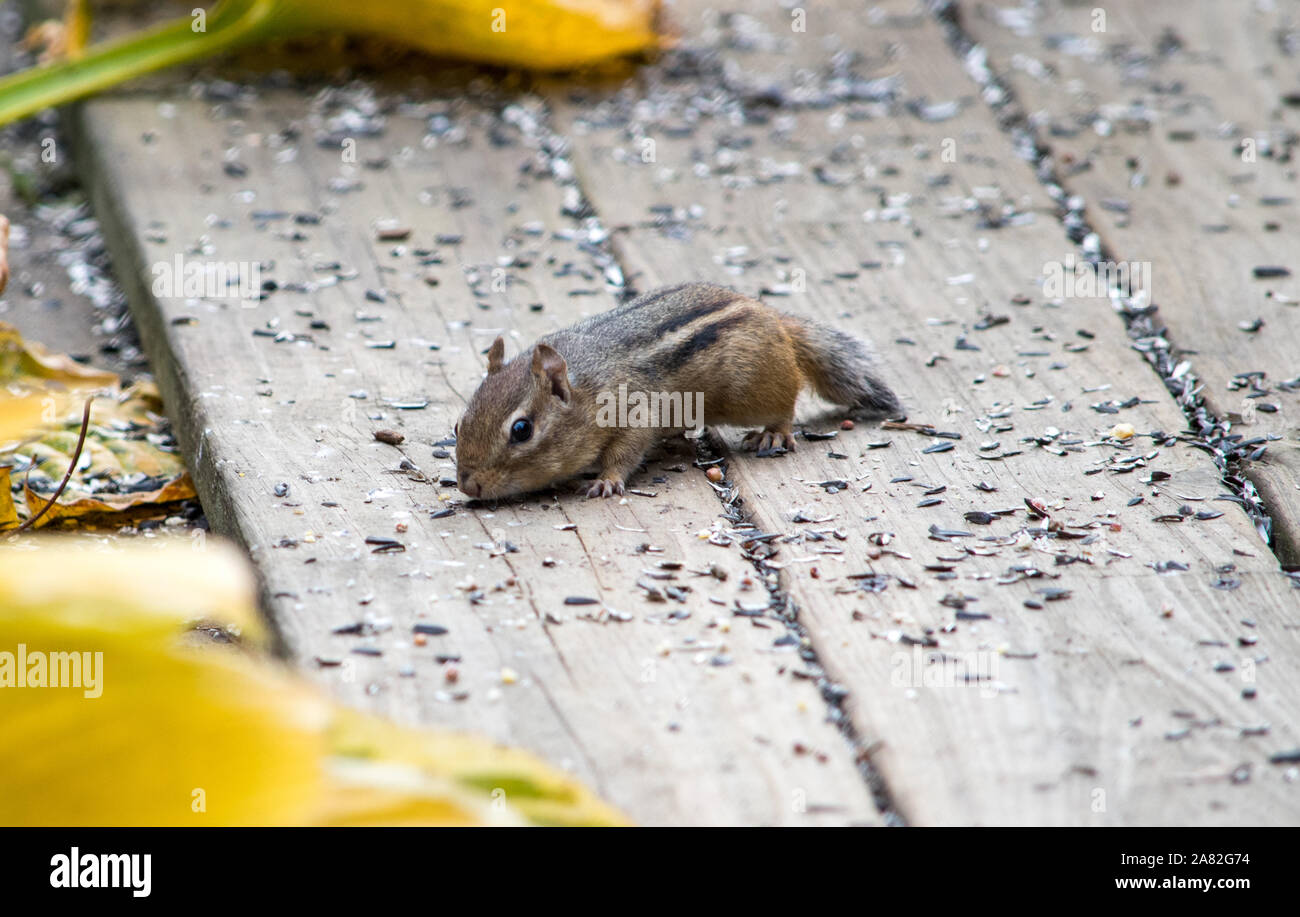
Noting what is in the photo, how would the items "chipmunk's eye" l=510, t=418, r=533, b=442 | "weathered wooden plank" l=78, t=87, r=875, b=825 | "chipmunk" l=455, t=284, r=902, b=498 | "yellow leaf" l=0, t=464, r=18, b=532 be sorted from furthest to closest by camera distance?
"chipmunk" l=455, t=284, r=902, b=498, "chipmunk's eye" l=510, t=418, r=533, b=442, "yellow leaf" l=0, t=464, r=18, b=532, "weathered wooden plank" l=78, t=87, r=875, b=825

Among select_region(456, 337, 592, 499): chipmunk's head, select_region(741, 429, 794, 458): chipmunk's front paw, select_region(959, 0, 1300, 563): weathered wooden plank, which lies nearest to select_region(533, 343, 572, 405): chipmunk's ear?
select_region(456, 337, 592, 499): chipmunk's head

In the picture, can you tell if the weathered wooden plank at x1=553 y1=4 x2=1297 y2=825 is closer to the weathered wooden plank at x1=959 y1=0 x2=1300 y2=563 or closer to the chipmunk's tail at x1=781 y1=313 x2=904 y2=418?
the chipmunk's tail at x1=781 y1=313 x2=904 y2=418

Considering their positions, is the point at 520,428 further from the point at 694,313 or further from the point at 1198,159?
the point at 1198,159

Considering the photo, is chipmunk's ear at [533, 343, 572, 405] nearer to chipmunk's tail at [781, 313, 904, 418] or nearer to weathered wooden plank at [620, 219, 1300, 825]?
weathered wooden plank at [620, 219, 1300, 825]

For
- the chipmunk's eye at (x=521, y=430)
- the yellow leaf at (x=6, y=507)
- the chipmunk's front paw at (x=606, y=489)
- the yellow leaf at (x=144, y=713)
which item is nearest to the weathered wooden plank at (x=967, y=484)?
the chipmunk's front paw at (x=606, y=489)

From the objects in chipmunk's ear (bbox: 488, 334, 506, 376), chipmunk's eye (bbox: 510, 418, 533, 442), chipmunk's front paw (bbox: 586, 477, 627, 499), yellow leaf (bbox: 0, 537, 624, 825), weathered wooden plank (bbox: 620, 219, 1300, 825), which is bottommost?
chipmunk's front paw (bbox: 586, 477, 627, 499)

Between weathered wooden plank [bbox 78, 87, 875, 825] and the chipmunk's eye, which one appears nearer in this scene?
weathered wooden plank [bbox 78, 87, 875, 825]

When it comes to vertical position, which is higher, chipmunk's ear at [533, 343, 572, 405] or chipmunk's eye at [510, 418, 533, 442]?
chipmunk's ear at [533, 343, 572, 405]

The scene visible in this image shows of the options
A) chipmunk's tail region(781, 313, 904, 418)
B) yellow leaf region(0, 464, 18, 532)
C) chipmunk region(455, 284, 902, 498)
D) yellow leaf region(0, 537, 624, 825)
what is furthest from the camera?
chipmunk's tail region(781, 313, 904, 418)
